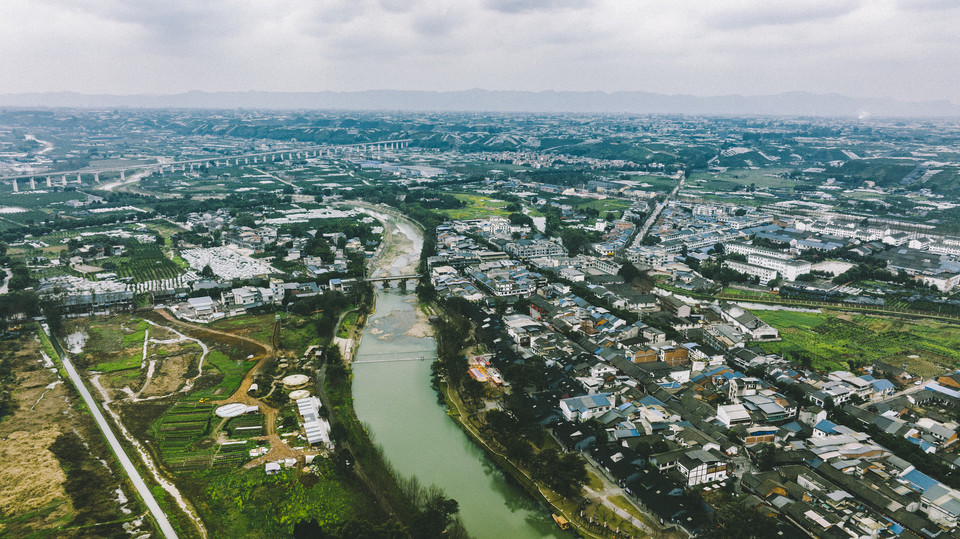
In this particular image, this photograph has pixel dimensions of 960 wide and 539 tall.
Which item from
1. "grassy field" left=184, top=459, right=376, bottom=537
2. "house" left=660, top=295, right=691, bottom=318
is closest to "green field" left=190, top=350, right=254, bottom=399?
"grassy field" left=184, top=459, right=376, bottom=537

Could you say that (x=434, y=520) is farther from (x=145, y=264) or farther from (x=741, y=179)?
(x=741, y=179)

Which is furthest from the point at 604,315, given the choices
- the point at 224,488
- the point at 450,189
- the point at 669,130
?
the point at 669,130

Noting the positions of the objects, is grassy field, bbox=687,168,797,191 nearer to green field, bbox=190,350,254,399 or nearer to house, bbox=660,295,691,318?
house, bbox=660,295,691,318

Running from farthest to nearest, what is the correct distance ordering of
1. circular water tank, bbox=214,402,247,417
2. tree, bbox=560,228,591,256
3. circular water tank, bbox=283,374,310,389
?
1. tree, bbox=560,228,591,256
2. circular water tank, bbox=283,374,310,389
3. circular water tank, bbox=214,402,247,417

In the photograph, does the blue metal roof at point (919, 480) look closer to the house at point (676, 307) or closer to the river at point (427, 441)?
the river at point (427, 441)

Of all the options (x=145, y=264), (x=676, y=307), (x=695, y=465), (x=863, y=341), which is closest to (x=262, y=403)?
(x=695, y=465)

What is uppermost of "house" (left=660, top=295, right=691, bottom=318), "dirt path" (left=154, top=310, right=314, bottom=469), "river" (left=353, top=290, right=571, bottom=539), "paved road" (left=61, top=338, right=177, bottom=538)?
"house" (left=660, top=295, right=691, bottom=318)

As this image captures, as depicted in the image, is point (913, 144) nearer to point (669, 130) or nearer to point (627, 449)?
point (669, 130)
